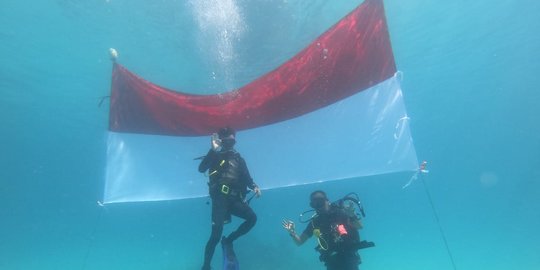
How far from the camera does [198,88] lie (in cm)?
1884

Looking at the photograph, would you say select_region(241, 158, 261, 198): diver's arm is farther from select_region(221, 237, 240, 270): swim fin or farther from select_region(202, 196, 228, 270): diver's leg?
select_region(221, 237, 240, 270): swim fin

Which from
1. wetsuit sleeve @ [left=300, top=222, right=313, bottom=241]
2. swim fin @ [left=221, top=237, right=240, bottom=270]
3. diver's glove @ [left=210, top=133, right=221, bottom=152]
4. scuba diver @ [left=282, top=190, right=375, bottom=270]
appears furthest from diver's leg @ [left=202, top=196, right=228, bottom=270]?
wetsuit sleeve @ [left=300, top=222, right=313, bottom=241]

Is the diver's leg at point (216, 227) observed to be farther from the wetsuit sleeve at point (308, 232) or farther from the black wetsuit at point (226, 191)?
the wetsuit sleeve at point (308, 232)

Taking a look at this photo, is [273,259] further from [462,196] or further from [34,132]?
[462,196]

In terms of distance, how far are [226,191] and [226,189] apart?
0.04 meters

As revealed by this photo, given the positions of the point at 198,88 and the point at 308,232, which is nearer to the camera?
the point at 308,232

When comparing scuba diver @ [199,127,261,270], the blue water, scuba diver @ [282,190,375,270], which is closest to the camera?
scuba diver @ [282,190,375,270]

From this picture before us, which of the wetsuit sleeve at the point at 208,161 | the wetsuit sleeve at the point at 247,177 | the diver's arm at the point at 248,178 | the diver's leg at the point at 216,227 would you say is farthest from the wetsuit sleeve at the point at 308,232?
the wetsuit sleeve at the point at 208,161

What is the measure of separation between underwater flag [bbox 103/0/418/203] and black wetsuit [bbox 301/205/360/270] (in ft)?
4.99

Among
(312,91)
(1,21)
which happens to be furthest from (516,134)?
(1,21)

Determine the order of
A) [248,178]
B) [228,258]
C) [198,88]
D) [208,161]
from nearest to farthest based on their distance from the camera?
[228,258], [208,161], [248,178], [198,88]

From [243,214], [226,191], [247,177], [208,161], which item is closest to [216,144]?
[208,161]

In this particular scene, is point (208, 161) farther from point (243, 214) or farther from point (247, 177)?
point (243, 214)

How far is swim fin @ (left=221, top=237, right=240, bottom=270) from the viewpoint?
18.0 ft
